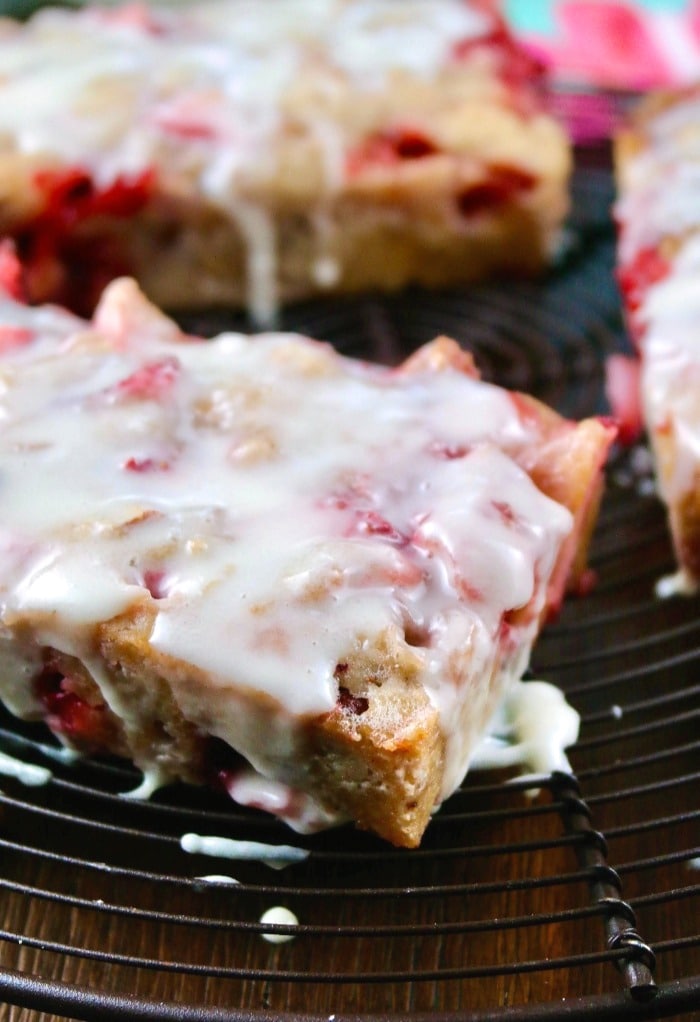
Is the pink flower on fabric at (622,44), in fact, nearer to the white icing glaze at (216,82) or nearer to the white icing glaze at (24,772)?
the white icing glaze at (216,82)

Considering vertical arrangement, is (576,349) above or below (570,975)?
above

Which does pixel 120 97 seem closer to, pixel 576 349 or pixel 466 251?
pixel 466 251

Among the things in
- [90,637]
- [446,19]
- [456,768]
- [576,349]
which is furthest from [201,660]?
[446,19]

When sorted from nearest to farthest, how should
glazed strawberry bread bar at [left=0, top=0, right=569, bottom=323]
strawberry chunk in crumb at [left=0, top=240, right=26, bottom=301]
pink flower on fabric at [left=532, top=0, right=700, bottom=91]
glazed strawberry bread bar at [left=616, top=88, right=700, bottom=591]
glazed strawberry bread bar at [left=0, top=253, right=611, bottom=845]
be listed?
1. glazed strawberry bread bar at [left=0, top=253, right=611, bottom=845]
2. glazed strawberry bread bar at [left=616, top=88, right=700, bottom=591]
3. strawberry chunk in crumb at [left=0, top=240, right=26, bottom=301]
4. glazed strawberry bread bar at [left=0, top=0, right=569, bottom=323]
5. pink flower on fabric at [left=532, top=0, right=700, bottom=91]

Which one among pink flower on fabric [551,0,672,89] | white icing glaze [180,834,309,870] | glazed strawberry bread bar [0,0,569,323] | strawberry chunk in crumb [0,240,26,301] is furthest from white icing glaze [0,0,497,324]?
white icing glaze [180,834,309,870]

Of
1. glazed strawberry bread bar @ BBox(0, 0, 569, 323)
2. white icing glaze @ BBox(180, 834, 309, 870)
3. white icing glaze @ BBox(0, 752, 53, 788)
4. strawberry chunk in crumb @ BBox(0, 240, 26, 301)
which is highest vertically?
glazed strawberry bread bar @ BBox(0, 0, 569, 323)

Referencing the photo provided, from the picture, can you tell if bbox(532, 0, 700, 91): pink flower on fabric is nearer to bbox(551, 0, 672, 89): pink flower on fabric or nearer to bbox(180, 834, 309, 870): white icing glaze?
bbox(551, 0, 672, 89): pink flower on fabric

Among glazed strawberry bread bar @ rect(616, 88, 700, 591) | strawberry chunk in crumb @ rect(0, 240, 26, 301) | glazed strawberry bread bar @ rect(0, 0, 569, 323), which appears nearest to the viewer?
glazed strawberry bread bar @ rect(616, 88, 700, 591)

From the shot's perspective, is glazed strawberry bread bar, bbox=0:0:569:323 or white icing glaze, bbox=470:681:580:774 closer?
white icing glaze, bbox=470:681:580:774
